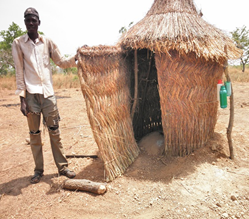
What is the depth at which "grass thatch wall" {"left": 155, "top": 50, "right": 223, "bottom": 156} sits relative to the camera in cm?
305

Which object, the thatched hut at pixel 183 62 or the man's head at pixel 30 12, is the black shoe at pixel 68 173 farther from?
the man's head at pixel 30 12

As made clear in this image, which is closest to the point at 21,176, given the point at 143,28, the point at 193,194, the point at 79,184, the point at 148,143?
the point at 79,184

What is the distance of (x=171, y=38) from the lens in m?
2.86

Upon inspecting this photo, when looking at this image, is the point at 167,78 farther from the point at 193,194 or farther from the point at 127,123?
the point at 193,194

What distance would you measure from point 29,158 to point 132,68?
7.80ft

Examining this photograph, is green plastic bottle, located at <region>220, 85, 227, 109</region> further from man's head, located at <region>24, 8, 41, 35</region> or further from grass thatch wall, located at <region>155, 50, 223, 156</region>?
man's head, located at <region>24, 8, 41, 35</region>

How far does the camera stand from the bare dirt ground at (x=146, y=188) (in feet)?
7.64

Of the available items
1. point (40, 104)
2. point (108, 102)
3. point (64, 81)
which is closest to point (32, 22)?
point (40, 104)

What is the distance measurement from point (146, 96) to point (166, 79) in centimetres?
113

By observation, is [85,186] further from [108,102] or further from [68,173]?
[108,102]

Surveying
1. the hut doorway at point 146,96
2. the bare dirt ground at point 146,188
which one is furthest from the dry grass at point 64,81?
the bare dirt ground at point 146,188

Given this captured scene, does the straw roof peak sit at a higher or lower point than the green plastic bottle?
higher

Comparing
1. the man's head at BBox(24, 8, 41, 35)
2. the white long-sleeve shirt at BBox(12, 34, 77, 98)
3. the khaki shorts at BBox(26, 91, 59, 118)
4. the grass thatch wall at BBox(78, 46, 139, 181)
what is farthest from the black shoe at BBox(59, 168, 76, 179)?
the man's head at BBox(24, 8, 41, 35)

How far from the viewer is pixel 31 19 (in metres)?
2.56
